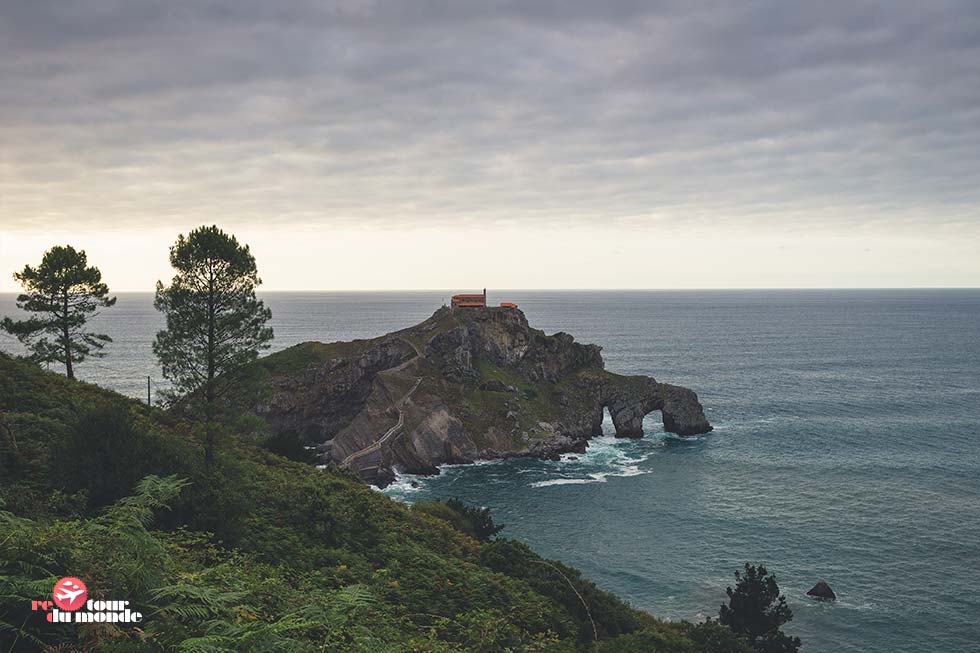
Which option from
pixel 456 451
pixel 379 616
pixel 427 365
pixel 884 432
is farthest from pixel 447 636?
pixel 884 432

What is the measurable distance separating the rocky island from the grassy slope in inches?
2036

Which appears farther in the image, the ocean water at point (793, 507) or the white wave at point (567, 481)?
the white wave at point (567, 481)

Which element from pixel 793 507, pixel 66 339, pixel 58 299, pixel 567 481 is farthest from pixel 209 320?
pixel 793 507

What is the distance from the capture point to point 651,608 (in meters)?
46.2

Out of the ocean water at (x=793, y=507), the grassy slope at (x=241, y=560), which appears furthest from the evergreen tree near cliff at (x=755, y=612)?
the grassy slope at (x=241, y=560)

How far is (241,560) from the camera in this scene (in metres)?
18.6

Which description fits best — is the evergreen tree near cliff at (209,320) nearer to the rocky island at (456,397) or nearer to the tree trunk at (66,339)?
the tree trunk at (66,339)

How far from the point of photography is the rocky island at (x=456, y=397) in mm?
87500

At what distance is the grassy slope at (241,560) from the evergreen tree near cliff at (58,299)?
13.5 metres

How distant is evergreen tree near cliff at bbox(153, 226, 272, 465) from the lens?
30688mm

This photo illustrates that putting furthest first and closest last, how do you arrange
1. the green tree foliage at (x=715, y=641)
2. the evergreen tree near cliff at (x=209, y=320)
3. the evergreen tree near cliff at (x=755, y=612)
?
the evergreen tree near cliff at (x=755, y=612) → the evergreen tree near cliff at (x=209, y=320) → the green tree foliage at (x=715, y=641)

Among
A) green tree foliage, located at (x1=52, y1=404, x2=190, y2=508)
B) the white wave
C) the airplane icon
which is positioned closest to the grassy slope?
green tree foliage, located at (x1=52, y1=404, x2=190, y2=508)

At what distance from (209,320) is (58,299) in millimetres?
27283

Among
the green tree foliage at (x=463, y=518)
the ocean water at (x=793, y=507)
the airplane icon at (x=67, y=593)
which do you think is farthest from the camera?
the ocean water at (x=793, y=507)
